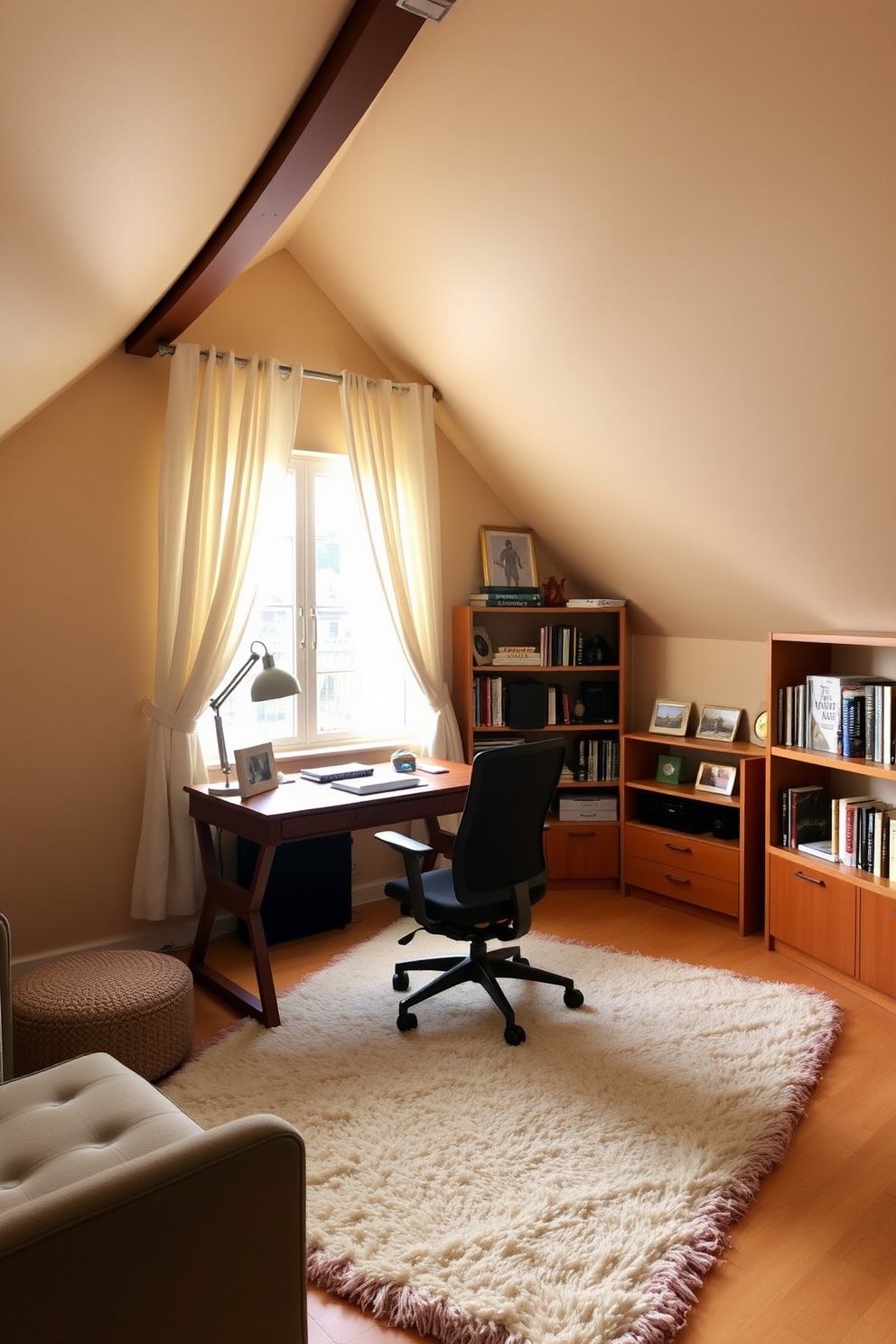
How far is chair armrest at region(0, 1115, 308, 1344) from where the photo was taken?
1166 mm

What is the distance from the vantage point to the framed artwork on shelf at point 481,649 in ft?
15.4

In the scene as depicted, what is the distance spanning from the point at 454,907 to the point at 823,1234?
1.35 m

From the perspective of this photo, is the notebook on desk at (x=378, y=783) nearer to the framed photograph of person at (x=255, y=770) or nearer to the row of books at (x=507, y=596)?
the framed photograph of person at (x=255, y=770)

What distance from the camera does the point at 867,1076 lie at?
282 centimetres

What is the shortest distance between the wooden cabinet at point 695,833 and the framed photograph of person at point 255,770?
191 centimetres

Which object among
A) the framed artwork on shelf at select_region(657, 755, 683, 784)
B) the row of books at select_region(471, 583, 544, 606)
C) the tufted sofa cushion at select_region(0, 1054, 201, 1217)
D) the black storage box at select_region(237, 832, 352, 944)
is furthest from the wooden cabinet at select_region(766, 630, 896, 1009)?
the tufted sofa cushion at select_region(0, 1054, 201, 1217)

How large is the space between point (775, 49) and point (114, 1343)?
2.76 metres

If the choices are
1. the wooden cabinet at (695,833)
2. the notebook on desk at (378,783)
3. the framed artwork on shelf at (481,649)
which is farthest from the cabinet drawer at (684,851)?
the notebook on desk at (378,783)

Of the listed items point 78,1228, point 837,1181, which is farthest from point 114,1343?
point 837,1181

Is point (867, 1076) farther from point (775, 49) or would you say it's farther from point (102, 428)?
point (102, 428)

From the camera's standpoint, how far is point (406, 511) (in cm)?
443

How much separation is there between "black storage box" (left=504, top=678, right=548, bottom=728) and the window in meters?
0.45

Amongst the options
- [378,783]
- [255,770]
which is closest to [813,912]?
[378,783]

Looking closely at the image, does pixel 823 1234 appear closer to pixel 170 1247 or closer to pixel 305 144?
pixel 170 1247
